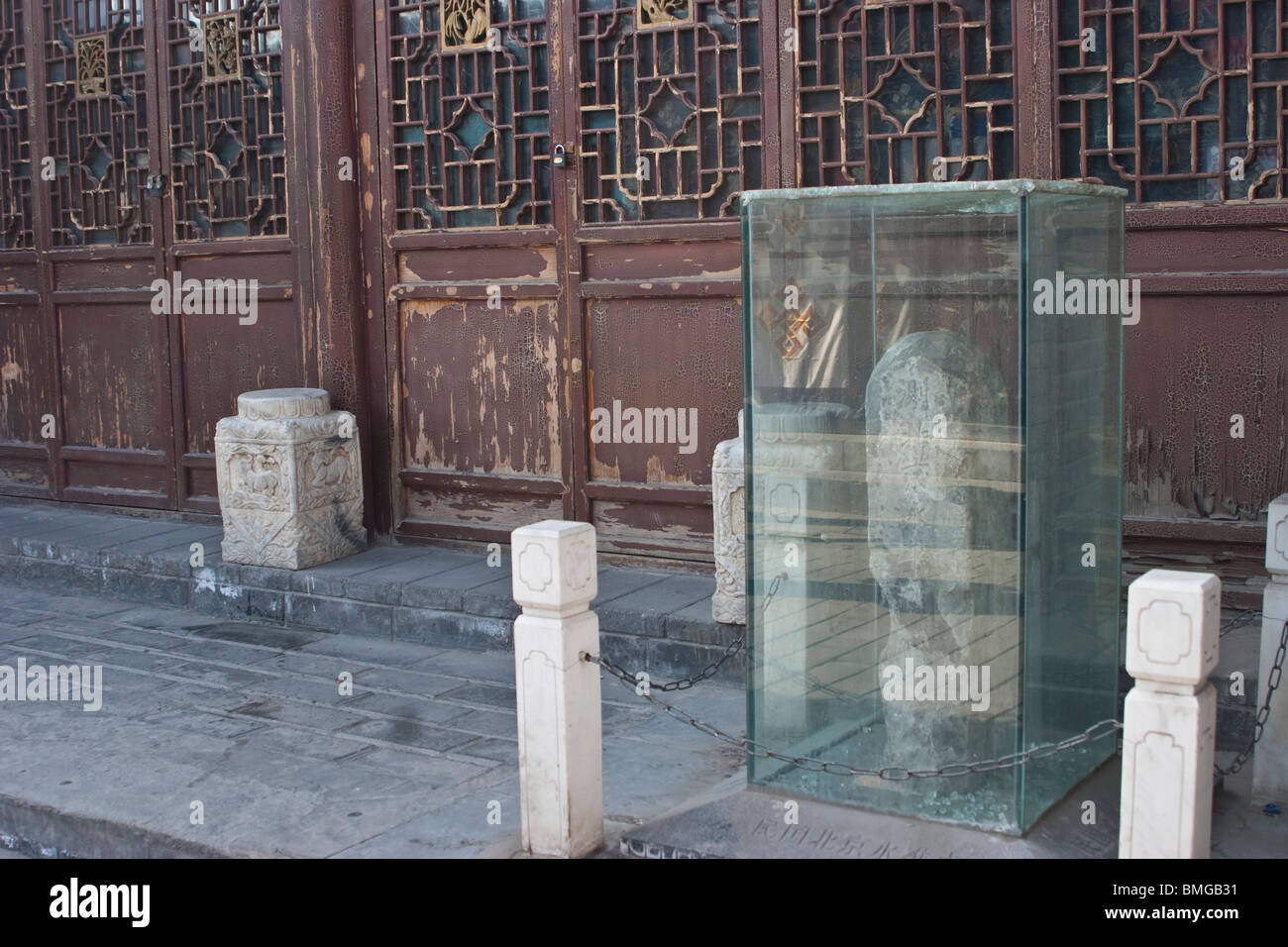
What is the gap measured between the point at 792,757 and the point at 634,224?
3.41 m

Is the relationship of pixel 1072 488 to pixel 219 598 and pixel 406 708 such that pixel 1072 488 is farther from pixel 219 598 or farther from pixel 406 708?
pixel 219 598

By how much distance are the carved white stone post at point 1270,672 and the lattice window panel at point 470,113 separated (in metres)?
4.08

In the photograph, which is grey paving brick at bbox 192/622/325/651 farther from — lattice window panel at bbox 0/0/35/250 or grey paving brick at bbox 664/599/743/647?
lattice window panel at bbox 0/0/35/250

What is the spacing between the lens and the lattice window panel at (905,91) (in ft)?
20.1

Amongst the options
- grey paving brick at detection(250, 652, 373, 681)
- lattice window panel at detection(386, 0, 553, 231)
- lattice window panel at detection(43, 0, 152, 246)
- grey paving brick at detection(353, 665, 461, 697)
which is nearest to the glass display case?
grey paving brick at detection(353, 665, 461, 697)

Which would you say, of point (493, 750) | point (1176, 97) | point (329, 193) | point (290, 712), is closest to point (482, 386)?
point (329, 193)

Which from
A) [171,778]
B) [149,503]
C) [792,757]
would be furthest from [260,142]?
[792,757]

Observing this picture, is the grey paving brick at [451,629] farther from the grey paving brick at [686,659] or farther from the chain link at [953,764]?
the chain link at [953,764]

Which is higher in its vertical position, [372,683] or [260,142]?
[260,142]

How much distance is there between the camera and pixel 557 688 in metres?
4.27

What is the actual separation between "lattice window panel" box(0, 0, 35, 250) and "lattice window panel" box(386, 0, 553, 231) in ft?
10.5

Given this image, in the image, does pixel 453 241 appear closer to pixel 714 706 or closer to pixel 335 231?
pixel 335 231

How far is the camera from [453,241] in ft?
25.3

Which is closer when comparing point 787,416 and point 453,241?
point 787,416
